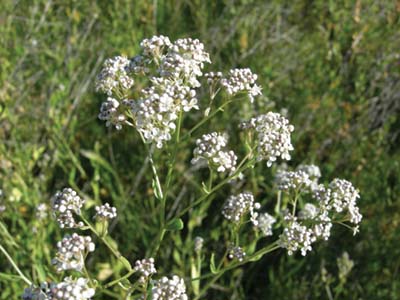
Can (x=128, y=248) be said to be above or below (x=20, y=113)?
below

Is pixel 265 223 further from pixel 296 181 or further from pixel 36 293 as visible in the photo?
pixel 36 293

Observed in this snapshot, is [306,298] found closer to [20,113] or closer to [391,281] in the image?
[391,281]

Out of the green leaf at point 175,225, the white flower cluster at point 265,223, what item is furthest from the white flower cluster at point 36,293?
the white flower cluster at point 265,223

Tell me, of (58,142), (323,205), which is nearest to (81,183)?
(58,142)

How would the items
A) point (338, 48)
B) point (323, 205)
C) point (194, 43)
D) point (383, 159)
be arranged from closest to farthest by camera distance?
point (194, 43) → point (323, 205) → point (383, 159) → point (338, 48)

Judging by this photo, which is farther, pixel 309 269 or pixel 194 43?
pixel 309 269

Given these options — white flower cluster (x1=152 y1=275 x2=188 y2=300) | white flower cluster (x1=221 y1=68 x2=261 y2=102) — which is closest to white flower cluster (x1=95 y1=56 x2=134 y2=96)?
white flower cluster (x1=221 y1=68 x2=261 y2=102)
